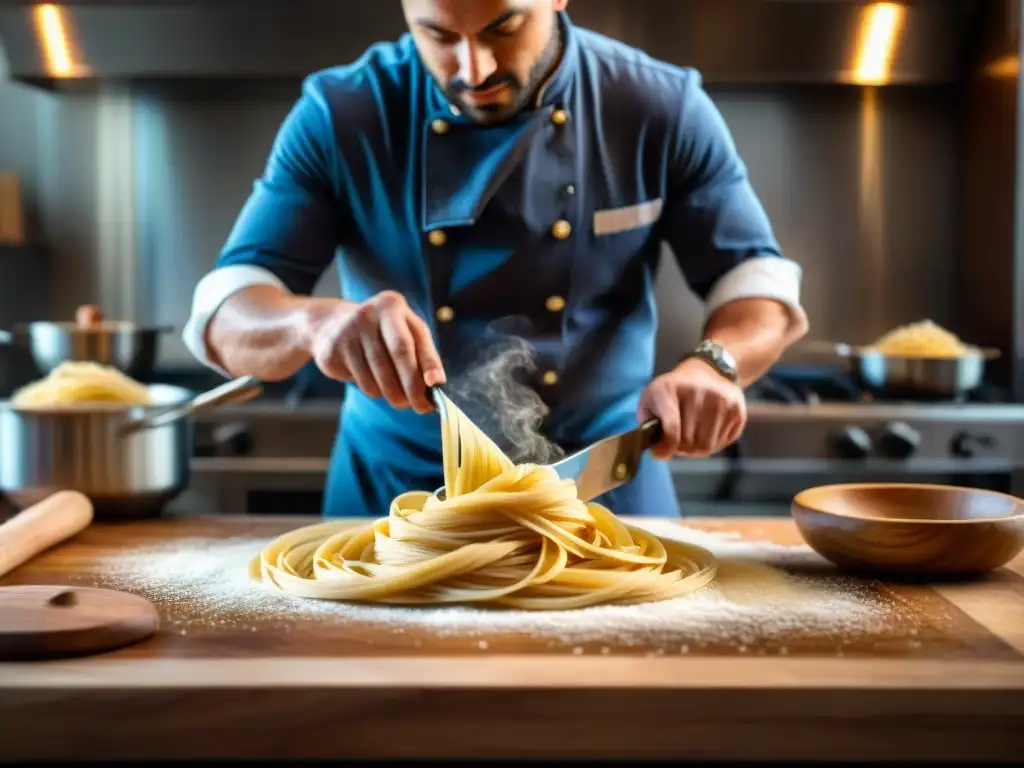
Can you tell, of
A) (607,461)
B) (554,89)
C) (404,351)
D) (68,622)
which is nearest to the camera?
(68,622)

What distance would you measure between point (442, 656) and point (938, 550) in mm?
709

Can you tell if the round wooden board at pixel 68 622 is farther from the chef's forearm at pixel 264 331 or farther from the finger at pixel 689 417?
the finger at pixel 689 417

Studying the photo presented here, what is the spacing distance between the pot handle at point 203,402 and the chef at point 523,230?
0.32 feet

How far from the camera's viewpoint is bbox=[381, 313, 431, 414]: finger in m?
1.66

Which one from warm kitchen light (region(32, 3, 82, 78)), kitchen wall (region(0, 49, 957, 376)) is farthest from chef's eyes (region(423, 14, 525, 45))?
warm kitchen light (region(32, 3, 82, 78))

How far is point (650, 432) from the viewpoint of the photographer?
178 cm

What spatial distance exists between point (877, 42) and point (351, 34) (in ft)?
5.45

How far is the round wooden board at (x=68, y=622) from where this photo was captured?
1.24 meters

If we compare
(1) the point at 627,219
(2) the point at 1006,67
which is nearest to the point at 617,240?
(1) the point at 627,219

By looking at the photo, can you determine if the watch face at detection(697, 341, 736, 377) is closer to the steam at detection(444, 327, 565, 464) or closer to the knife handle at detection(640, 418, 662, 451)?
the knife handle at detection(640, 418, 662, 451)

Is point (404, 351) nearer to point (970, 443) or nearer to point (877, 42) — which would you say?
point (970, 443)

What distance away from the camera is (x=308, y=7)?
11.9 ft

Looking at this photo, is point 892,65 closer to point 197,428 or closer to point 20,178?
point 197,428

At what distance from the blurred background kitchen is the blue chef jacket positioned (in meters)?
1.14
